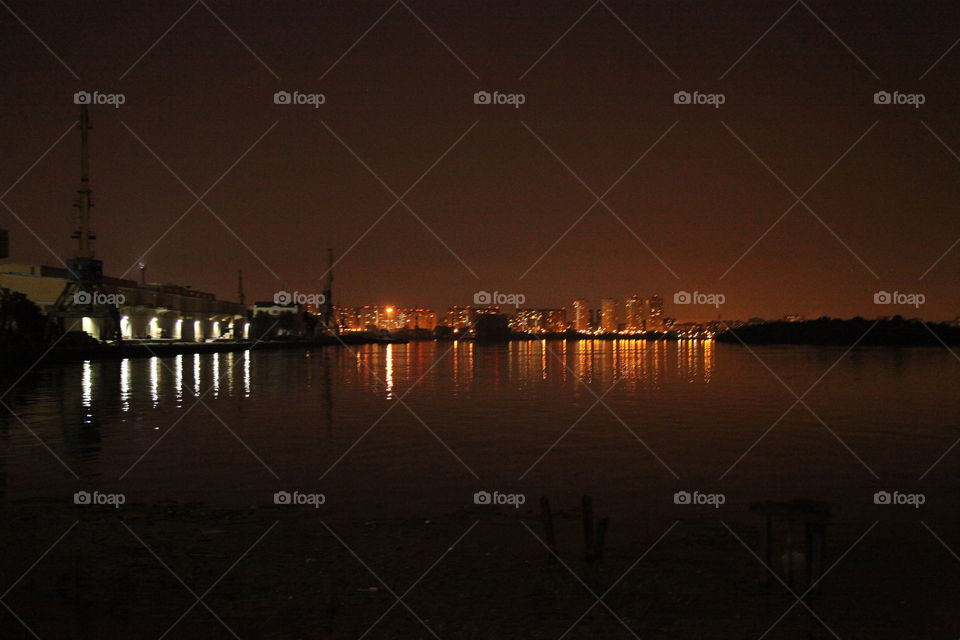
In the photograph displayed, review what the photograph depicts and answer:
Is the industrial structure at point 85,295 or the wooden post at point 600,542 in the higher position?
the industrial structure at point 85,295

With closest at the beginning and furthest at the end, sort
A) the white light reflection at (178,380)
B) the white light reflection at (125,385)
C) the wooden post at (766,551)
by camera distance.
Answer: the wooden post at (766,551) < the white light reflection at (125,385) < the white light reflection at (178,380)

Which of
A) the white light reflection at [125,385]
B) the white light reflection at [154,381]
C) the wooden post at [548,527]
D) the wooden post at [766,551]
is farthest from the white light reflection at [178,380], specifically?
the wooden post at [766,551]

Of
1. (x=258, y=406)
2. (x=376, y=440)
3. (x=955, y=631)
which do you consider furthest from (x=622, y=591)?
Result: (x=258, y=406)

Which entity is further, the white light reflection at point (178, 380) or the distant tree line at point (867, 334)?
the distant tree line at point (867, 334)

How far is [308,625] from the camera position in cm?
873

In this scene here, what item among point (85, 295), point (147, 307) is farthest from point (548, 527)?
point (147, 307)

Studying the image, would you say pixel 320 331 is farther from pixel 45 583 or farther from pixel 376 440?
pixel 45 583

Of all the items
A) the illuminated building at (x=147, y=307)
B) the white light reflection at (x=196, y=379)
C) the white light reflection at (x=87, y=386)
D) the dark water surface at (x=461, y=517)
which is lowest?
the dark water surface at (x=461, y=517)

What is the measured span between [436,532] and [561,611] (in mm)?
3736

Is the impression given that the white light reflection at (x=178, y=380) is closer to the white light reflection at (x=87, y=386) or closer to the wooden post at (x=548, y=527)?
the white light reflection at (x=87, y=386)

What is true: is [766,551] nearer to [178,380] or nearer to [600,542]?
[600,542]

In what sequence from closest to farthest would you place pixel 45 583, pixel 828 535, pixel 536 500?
pixel 45 583 < pixel 828 535 < pixel 536 500

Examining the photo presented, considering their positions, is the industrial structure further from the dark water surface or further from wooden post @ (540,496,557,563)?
wooden post @ (540,496,557,563)

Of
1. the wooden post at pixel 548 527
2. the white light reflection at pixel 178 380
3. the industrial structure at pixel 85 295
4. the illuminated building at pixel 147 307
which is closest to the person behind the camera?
the wooden post at pixel 548 527
